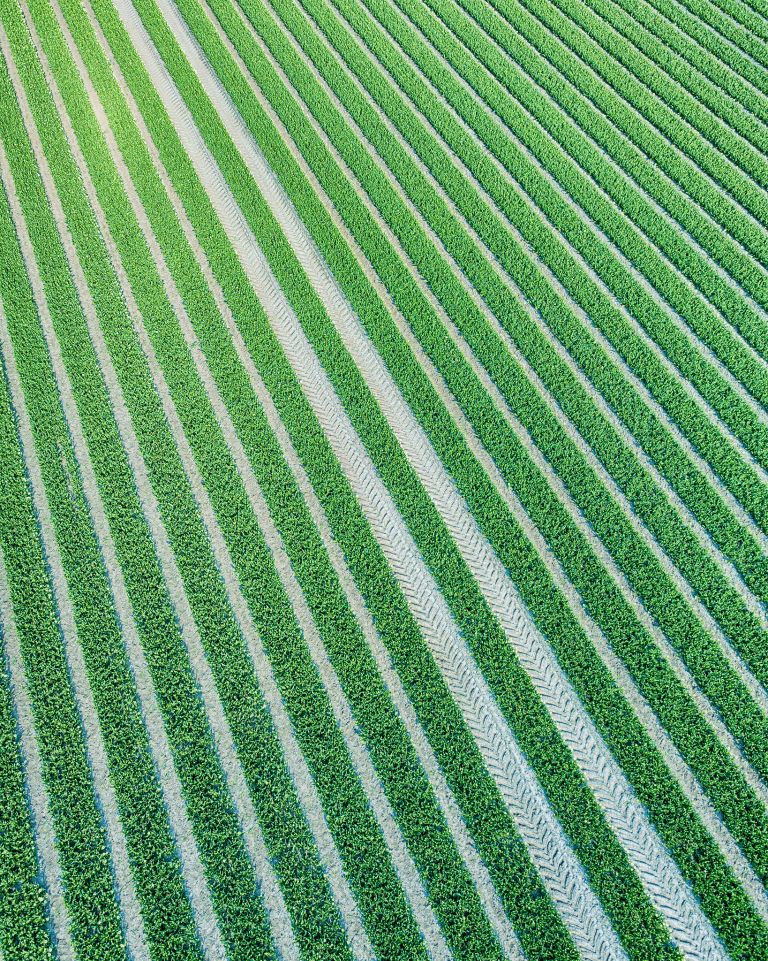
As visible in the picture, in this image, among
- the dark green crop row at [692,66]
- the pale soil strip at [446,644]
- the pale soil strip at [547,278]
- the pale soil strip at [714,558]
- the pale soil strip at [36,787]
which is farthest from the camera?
the dark green crop row at [692,66]

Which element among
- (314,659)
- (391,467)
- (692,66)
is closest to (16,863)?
(314,659)

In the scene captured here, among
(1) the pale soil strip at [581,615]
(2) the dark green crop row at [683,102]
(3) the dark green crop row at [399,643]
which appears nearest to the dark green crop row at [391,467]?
(1) the pale soil strip at [581,615]

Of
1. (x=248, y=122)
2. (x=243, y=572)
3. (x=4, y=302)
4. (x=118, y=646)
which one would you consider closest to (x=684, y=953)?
(x=243, y=572)

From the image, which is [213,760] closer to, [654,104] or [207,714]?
[207,714]

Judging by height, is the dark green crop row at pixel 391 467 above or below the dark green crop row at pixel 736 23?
below


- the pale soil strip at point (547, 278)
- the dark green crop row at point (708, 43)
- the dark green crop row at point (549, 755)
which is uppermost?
the dark green crop row at point (708, 43)

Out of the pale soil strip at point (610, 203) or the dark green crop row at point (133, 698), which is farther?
the pale soil strip at point (610, 203)

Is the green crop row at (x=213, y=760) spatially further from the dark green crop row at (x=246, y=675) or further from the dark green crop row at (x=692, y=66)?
the dark green crop row at (x=692, y=66)
